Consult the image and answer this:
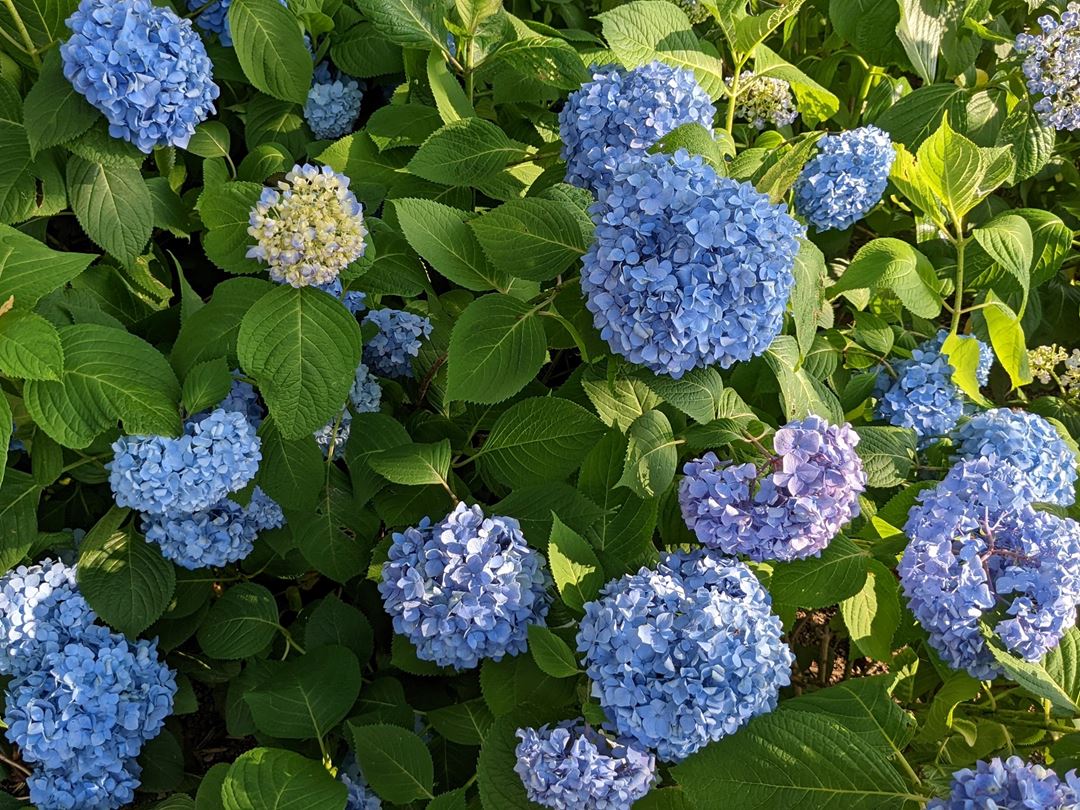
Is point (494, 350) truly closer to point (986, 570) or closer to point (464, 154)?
point (464, 154)

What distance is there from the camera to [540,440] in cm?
194

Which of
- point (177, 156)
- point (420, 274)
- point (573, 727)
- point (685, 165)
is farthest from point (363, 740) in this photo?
point (177, 156)

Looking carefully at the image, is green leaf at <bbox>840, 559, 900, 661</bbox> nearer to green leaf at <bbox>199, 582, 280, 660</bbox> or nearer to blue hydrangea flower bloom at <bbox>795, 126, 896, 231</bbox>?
blue hydrangea flower bloom at <bbox>795, 126, 896, 231</bbox>

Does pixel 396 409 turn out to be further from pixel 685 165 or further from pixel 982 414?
pixel 982 414

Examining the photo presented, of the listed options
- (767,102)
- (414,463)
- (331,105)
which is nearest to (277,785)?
(414,463)

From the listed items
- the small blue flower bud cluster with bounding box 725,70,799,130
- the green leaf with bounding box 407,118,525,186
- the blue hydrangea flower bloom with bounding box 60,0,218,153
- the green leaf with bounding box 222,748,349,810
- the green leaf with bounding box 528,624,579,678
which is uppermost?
the blue hydrangea flower bloom with bounding box 60,0,218,153

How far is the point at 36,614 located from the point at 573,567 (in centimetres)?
112

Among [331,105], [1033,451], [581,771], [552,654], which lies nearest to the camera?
[581,771]

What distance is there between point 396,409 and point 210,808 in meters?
1.00

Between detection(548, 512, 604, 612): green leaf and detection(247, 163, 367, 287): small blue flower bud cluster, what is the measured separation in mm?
617

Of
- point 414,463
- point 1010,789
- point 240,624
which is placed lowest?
point 240,624

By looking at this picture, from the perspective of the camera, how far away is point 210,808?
5.83 ft

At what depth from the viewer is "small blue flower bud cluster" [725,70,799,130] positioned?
2545 mm

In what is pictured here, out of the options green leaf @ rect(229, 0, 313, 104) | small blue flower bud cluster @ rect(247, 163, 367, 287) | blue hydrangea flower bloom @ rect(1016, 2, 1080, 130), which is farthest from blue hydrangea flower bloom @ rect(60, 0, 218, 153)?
blue hydrangea flower bloom @ rect(1016, 2, 1080, 130)
